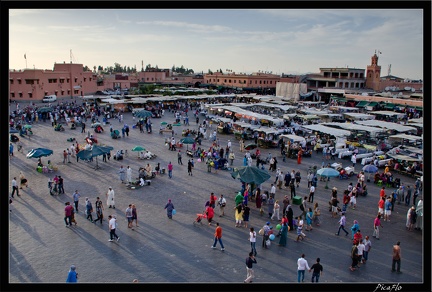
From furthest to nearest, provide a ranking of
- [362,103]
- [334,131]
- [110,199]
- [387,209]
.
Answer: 1. [362,103]
2. [334,131]
3. [110,199]
4. [387,209]

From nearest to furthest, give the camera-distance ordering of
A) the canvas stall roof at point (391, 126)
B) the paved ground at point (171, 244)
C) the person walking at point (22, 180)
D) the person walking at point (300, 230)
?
the paved ground at point (171, 244), the person walking at point (300, 230), the person walking at point (22, 180), the canvas stall roof at point (391, 126)

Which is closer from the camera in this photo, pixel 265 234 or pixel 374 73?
pixel 265 234

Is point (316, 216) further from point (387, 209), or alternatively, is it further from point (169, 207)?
point (169, 207)

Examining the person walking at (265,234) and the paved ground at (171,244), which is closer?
the paved ground at (171,244)

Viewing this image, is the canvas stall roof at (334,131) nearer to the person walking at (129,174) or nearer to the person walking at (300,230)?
the person walking at (300,230)

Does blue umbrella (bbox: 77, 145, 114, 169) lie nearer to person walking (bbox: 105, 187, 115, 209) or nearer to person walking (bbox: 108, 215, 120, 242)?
person walking (bbox: 105, 187, 115, 209)

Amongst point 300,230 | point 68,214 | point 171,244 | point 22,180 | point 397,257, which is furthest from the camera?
point 22,180

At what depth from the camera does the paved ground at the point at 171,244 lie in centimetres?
875

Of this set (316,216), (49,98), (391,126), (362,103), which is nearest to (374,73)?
(362,103)

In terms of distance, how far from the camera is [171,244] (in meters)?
10.3

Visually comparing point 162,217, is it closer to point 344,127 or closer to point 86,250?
point 86,250

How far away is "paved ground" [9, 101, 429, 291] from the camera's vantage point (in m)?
8.75

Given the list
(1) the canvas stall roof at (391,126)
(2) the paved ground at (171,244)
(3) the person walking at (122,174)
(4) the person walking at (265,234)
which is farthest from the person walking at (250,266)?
(1) the canvas stall roof at (391,126)

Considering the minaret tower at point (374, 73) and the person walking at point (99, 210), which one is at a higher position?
the minaret tower at point (374, 73)
